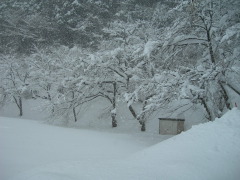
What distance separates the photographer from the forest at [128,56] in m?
8.81

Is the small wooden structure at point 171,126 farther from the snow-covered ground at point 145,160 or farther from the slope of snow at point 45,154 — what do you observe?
the snow-covered ground at point 145,160

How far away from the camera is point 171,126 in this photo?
531 inches

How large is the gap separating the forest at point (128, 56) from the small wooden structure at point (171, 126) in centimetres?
120

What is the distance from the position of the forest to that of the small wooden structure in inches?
47.1

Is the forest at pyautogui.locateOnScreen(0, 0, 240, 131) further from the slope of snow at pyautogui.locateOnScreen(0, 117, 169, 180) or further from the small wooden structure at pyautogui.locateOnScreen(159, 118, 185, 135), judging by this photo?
the slope of snow at pyautogui.locateOnScreen(0, 117, 169, 180)

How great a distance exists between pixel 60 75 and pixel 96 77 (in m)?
4.86

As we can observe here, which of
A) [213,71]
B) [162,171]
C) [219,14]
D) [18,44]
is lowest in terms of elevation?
[162,171]

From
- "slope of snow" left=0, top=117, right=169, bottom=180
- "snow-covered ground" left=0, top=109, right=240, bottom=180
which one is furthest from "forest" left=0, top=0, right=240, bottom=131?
"slope of snow" left=0, top=117, right=169, bottom=180

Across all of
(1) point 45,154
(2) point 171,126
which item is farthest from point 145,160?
(2) point 171,126

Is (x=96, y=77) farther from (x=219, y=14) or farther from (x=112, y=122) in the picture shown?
(x=219, y=14)

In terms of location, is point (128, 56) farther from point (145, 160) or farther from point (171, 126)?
point (145, 160)

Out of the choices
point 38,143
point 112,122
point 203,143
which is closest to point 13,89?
point 112,122

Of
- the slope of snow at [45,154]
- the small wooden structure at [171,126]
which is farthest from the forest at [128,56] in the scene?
the slope of snow at [45,154]

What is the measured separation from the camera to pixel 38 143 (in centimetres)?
653
